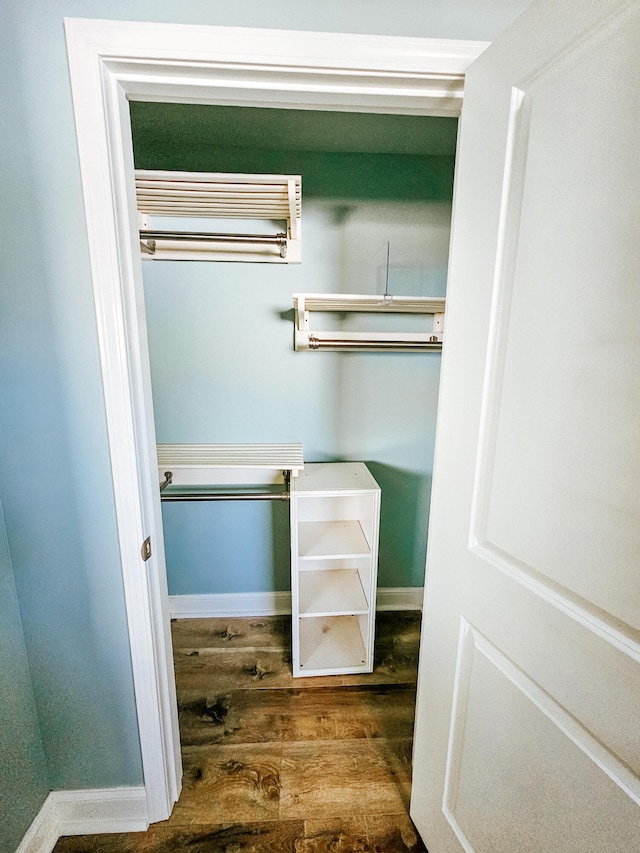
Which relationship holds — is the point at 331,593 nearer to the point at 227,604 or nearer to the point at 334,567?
the point at 334,567

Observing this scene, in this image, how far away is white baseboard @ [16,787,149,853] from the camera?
1.15 metres

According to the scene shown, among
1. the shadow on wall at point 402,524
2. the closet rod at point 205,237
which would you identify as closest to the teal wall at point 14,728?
the closet rod at point 205,237

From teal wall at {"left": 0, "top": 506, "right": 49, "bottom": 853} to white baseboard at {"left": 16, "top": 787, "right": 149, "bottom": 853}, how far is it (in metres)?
0.09

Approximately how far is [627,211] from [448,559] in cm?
78

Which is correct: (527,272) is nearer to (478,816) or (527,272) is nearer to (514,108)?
(514,108)

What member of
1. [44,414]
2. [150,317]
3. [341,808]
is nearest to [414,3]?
[44,414]

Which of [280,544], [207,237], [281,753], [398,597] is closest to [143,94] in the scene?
[207,237]

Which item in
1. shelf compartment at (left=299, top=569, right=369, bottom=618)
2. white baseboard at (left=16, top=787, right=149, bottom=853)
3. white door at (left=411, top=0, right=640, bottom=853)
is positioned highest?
white door at (left=411, top=0, right=640, bottom=853)

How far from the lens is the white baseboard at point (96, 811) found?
3.77 feet

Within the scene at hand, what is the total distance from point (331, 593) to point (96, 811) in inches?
42.3

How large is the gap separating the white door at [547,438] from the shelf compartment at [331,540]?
0.76m

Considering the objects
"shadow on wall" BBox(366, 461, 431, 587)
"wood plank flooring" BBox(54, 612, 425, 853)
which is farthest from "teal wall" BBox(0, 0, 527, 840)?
"shadow on wall" BBox(366, 461, 431, 587)

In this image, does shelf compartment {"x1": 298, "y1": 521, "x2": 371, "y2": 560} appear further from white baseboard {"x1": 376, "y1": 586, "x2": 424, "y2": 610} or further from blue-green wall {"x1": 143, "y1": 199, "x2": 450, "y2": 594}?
white baseboard {"x1": 376, "y1": 586, "x2": 424, "y2": 610}

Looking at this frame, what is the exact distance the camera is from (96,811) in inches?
45.4
